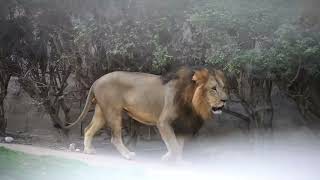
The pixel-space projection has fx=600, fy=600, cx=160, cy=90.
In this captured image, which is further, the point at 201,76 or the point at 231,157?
the point at 231,157

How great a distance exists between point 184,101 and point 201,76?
528mm

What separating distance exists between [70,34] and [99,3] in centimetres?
114

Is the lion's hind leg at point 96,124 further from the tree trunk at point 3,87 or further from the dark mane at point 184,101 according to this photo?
the tree trunk at point 3,87

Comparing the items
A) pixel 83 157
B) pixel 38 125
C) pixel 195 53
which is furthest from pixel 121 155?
pixel 38 125

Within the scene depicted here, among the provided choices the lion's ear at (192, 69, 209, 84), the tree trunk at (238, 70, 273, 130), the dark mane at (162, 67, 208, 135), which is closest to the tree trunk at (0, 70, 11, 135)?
the dark mane at (162, 67, 208, 135)

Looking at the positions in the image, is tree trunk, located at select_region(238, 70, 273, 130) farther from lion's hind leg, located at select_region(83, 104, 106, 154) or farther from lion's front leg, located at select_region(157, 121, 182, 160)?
lion's hind leg, located at select_region(83, 104, 106, 154)

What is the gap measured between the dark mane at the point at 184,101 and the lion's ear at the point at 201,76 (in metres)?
0.09

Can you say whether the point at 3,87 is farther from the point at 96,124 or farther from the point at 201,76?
the point at 201,76

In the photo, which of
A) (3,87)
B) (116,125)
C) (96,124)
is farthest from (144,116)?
(3,87)

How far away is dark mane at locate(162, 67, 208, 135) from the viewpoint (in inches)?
396

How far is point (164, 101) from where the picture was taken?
10.2 metres

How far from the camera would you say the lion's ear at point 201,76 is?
9.91 meters

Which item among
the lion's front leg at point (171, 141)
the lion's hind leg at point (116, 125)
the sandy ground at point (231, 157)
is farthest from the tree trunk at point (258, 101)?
the lion's hind leg at point (116, 125)

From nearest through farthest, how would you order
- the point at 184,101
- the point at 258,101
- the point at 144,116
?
the point at 184,101
the point at 144,116
the point at 258,101
